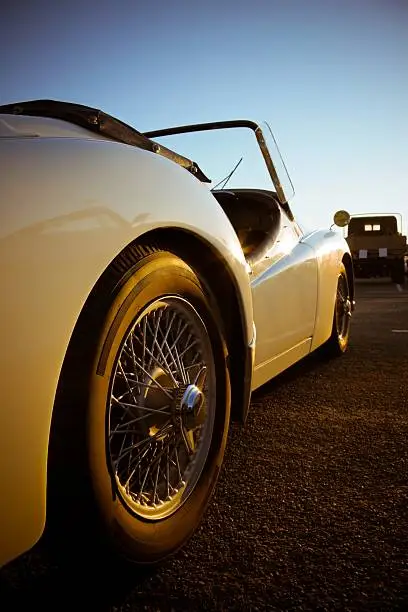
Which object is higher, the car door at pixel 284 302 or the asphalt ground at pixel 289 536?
the car door at pixel 284 302

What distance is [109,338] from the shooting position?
1.20 meters

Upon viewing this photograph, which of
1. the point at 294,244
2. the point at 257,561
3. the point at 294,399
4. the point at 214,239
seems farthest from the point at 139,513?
the point at 294,244

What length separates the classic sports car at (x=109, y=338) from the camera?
1.02 m

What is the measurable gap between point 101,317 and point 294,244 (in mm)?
1986

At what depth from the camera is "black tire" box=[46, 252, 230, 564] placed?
1.14 m

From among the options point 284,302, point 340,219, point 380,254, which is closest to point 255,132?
point 284,302

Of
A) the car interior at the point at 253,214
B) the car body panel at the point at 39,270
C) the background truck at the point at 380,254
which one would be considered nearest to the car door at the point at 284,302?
the car interior at the point at 253,214

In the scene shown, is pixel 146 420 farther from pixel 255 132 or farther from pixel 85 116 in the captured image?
pixel 255 132

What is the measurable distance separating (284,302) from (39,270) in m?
1.66

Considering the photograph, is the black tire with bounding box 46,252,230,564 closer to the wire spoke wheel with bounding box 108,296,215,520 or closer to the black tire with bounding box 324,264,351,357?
the wire spoke wheel with bounding box 108,296,215,520

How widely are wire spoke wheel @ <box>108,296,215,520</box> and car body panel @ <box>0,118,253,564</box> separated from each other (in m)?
0.25

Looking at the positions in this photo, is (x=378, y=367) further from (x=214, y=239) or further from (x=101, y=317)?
(x=101, y=317)

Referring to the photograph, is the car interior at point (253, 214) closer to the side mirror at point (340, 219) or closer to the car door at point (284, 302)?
the car door at point (284, 302)

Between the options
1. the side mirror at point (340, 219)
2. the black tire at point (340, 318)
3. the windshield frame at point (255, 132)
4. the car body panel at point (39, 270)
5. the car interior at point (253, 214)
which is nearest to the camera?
the car body panel at point (39, 270)
